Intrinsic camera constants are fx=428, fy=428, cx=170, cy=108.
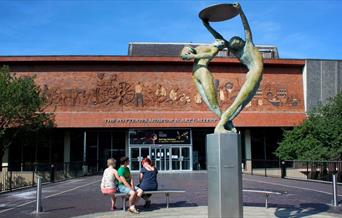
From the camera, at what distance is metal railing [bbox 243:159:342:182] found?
2228 centimetres

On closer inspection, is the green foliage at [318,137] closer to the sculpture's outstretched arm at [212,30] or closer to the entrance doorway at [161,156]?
the entrance doorway at [161,156]

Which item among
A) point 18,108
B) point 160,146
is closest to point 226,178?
point 18,108

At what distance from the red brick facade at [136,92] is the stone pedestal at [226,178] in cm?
2895

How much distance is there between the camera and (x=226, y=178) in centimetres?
873

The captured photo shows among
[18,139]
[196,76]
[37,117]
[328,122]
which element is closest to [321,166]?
[328,122]

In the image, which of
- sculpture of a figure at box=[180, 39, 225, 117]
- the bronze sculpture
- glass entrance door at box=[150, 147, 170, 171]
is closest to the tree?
glass entrance door at box=[150, 147, 170, 171]

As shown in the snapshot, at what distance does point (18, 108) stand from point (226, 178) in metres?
23.2

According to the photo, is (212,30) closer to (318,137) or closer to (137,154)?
(318,137)

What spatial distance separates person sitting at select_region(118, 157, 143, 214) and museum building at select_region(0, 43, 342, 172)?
26.1 meters

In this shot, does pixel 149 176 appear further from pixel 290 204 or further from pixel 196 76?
pixel 290 204

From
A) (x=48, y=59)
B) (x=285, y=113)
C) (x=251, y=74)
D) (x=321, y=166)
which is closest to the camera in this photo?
(x=251, y=74)

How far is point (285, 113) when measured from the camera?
3972cm

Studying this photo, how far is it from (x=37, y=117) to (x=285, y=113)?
2203 cm

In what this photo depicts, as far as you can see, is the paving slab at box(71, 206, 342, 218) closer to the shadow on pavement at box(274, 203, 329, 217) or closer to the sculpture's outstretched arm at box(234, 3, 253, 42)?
the shadow on pavement at box(274, 203, 329, 217)
